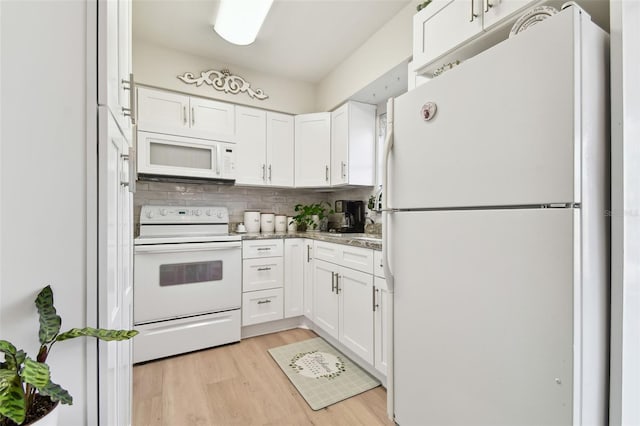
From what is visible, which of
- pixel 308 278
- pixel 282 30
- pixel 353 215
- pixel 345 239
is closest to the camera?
pixel 345 239

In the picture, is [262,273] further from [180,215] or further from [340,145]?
[340,145]

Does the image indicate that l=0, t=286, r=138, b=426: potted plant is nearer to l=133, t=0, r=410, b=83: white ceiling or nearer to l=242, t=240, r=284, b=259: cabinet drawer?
l=242, t=240, r=284, b=259: cabinet drawer

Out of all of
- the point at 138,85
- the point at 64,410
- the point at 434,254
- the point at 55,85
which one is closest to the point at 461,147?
the point at 434,254

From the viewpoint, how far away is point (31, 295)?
57 centimetres

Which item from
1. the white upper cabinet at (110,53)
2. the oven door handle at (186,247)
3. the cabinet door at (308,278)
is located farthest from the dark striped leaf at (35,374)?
the cabinet door at (308,278)

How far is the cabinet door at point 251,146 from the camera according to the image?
281cm

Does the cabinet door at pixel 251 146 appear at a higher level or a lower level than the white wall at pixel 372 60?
lower

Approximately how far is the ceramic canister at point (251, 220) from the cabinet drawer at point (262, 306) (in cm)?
69

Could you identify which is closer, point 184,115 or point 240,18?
point 240,18

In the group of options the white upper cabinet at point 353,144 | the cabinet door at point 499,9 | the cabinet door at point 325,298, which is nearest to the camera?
the cabinet door at point 499,9

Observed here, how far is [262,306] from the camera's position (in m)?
2.56

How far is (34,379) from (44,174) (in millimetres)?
386

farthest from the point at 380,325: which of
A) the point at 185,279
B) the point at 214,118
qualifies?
the point at 214,118
